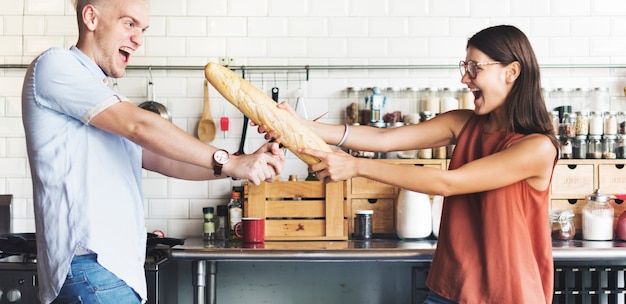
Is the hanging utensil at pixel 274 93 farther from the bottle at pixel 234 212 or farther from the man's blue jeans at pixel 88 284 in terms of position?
the man's blue jeans at pixel 88 284

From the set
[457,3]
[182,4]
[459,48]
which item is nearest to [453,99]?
[459,48]

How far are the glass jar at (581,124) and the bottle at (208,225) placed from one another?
2.16m

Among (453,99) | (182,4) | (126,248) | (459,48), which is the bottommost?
(126,248)

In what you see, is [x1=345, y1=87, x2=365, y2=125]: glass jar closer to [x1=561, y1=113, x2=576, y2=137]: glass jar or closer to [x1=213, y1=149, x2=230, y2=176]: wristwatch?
[x1=561, y1=113, x2=576, y2=137]: glass jar

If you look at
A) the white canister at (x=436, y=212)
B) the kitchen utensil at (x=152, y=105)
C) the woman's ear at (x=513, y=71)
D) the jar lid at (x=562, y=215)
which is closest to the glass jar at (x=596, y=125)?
the jar lid at (x=562, y=215)

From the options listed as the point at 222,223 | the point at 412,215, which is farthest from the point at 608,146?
the point at 222,223

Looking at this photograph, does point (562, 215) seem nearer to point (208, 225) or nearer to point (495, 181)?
point (495, 181)

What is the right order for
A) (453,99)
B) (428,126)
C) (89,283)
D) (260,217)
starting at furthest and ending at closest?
(453,99) < (260,217) < (428,126) < (89,283)

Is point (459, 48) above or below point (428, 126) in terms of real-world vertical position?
above

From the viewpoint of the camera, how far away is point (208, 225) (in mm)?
3824

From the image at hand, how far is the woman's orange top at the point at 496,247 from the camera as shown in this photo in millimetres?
2082

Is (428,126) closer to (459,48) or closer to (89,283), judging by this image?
(89,283)

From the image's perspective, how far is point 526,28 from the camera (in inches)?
162

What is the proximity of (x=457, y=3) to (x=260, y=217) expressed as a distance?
1.79 metres
